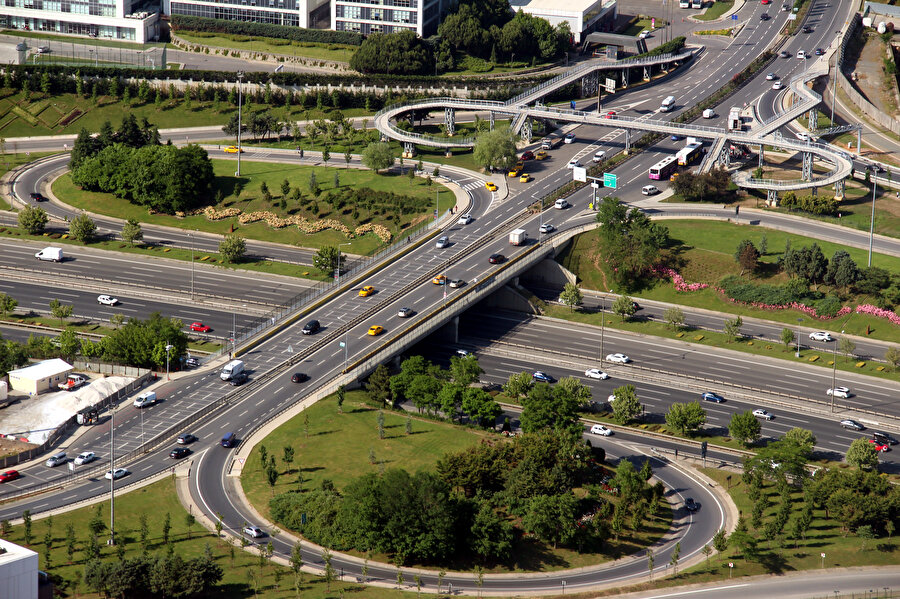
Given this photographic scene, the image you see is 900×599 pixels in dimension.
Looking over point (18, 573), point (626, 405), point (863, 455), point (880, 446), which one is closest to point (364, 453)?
point (626, 405)

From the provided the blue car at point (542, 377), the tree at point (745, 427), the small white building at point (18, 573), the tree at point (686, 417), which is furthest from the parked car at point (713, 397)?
the small white building at point (18, 573)

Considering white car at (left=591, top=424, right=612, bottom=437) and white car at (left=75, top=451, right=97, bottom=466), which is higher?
white car at (left=75, top=451, right=97, bottom=466)

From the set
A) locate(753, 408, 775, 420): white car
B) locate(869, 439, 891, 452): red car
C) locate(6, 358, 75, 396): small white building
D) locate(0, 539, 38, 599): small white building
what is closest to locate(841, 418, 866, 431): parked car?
locate(869, 439, 891, 452): red car

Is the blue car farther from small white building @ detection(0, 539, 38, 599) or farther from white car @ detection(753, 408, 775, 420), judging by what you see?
small white building @ detection(0, 539, 38, 599)

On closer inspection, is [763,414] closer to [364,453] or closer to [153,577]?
[364,453]

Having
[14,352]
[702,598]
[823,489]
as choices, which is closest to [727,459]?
[823,489]

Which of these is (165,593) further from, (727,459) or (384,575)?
(727,459)

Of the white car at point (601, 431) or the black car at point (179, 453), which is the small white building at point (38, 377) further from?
the white car at point (601, 431)
